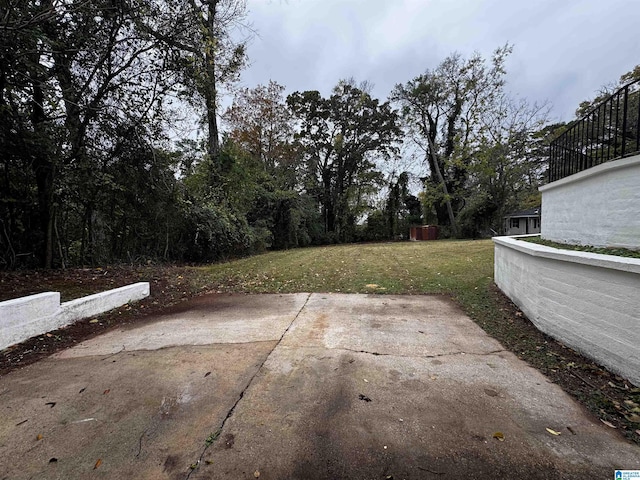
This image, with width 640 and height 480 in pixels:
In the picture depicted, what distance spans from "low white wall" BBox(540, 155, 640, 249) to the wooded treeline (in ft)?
19.7

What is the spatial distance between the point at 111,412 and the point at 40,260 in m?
7.08

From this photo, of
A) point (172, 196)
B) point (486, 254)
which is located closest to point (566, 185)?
point (486, 254)

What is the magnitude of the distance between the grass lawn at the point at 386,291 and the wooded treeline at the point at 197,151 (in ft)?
7.33

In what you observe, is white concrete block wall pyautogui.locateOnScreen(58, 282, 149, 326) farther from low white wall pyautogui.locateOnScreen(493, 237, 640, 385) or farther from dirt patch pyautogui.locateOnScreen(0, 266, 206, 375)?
low white wall pyautogui.locateOnScreen(493, 237, 640, 385)

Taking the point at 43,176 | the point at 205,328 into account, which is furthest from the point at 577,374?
the point at 43,176

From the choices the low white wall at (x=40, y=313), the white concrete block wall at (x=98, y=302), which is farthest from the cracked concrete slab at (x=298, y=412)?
the white concrete block wall at (x=98, y=302)

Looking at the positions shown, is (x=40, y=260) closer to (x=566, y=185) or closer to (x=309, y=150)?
(x=566, y=185)

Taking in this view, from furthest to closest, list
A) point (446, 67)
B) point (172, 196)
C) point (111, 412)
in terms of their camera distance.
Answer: point (446, 67) → point (172, 196) → point (111, 412)

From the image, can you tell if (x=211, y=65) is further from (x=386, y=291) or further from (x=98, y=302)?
(x=386, y=291)

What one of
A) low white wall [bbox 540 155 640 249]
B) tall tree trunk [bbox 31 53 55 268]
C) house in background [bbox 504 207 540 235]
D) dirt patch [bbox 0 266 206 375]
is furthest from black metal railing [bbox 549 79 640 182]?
house in background [bbox 504 207 540 235]

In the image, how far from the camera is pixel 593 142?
349 cm

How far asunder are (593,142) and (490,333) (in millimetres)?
2637

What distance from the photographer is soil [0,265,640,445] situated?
198 cm

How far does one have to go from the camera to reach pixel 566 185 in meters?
3.78
